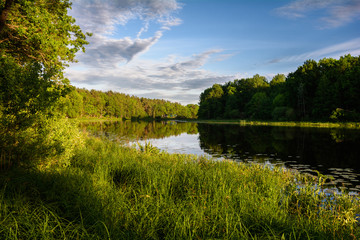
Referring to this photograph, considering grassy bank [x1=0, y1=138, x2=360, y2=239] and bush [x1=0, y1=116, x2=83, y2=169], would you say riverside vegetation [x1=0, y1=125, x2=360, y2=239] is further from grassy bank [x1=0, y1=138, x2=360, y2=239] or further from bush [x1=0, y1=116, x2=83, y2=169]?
bush [x1=0, y1=116, x2=83, y2=169]

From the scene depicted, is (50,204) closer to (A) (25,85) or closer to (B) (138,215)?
(B) (138,215)

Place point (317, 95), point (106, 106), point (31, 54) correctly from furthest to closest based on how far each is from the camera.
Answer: point (106, 106) → point (317, 95) → point (31, 54)

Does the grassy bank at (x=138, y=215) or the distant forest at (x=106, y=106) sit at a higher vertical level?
the distant forest at (x=106, y=106)

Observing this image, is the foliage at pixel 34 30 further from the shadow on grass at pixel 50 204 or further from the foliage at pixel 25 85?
the shadow on grass at pixel 50 204

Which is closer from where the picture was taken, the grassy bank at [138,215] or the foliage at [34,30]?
the grassy bank at [138,215]

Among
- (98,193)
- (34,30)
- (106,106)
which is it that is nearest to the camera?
(98,193)

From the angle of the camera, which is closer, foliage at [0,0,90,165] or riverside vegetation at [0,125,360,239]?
riverside vegetation at [0,125,360,239]

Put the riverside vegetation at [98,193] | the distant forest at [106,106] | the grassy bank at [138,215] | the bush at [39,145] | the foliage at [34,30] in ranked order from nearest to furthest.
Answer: the grassy bank at [138,215], the riverside vegetation at [98,193], the bush at [39,145], the foliage at [34,30], the distant forest at [106,106]

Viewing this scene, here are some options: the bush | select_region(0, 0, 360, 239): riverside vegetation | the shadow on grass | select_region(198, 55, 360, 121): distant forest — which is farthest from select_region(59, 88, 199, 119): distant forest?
the shadow on grass

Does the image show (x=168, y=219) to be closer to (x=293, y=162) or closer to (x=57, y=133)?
(x=57, y=133)

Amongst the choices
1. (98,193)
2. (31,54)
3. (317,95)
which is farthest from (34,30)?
(317,95)

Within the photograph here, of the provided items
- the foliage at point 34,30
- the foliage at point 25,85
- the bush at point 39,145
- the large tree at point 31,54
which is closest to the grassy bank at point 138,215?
the bush at point 39,145

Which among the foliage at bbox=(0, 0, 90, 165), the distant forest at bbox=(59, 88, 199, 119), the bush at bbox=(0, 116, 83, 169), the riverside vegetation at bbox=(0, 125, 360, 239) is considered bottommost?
the riverside vegetation at bbox=(0, 125, 360, 239)

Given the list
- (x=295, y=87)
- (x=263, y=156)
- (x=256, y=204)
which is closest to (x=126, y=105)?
(x=295, y=87)
